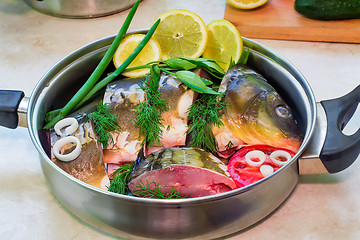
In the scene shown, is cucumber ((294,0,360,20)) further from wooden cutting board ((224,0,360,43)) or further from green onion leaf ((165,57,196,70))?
green onion leaf ((165,57,196,70))

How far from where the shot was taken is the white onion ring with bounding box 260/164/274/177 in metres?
0.94

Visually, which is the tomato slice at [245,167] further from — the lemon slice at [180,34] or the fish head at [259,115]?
the lemon slice at [180,34]

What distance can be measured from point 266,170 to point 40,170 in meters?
0.61

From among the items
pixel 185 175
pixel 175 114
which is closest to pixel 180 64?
pixel 175 114

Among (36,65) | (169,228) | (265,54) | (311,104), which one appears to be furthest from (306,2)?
(169,228)

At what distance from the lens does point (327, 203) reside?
1.04 metres

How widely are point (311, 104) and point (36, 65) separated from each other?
1046 mm

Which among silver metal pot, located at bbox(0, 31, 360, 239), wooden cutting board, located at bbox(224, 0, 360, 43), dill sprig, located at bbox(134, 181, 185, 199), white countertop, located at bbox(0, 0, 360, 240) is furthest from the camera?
wooden cutting board, located at bbox(224, 0, 360, 43)

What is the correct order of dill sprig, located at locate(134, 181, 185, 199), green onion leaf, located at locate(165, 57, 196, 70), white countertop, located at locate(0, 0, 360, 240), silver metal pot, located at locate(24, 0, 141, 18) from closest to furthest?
dill sprig, located at locate(134, 181, 185, 199), white countertop, located at locate(0, 0, 360, 240), green onion leaf, located at locate(165, 57, 196, 70), silver metal pot, located at locate(24, 0, 141, 18)

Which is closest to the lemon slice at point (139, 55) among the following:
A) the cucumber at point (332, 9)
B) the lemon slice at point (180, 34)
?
the lemon slice at point (180, 34)

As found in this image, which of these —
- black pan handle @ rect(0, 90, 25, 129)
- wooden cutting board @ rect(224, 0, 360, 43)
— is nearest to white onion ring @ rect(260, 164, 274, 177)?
black pan handle @ rect(0, 90, 25, 129)

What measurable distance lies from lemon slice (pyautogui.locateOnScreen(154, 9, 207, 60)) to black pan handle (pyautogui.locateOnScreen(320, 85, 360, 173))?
417mm

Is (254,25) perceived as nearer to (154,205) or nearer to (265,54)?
(265,54)

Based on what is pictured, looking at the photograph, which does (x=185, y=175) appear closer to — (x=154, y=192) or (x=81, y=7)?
(x=154, y=192)
